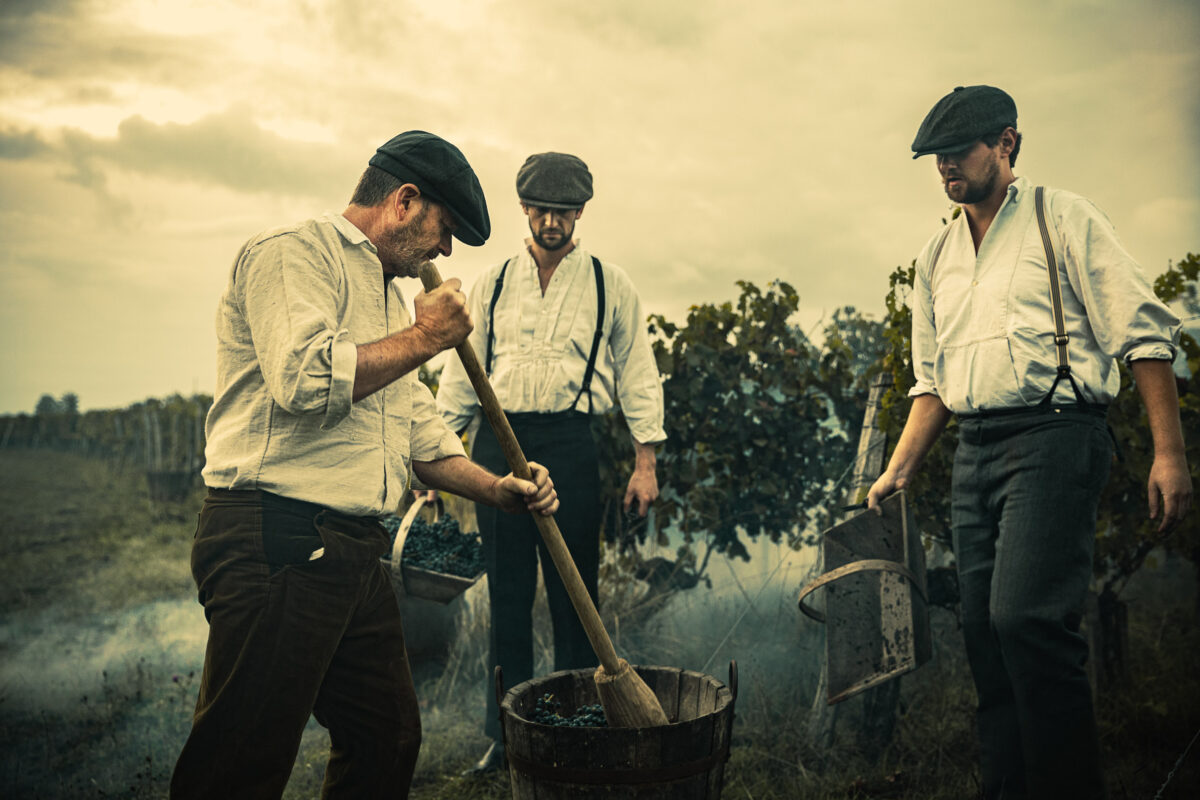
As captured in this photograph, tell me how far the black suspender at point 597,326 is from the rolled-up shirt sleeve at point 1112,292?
1873 millimetres

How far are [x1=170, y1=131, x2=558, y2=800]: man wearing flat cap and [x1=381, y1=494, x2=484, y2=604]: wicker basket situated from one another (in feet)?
4.65

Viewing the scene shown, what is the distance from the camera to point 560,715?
2617 mm

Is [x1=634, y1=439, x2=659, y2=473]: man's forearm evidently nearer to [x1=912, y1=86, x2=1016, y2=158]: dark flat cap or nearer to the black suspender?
the black suspender

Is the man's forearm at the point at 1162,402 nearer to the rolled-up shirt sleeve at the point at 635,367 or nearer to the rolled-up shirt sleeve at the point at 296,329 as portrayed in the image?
the rolled-up shirt sleeve at the point at 635,367

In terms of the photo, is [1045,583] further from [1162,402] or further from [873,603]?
[873,603]

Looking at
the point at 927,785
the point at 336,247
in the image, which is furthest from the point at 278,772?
the point at 927,785

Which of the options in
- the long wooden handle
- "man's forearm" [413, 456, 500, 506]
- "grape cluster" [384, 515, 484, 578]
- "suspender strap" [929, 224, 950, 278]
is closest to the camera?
the long wooden handle

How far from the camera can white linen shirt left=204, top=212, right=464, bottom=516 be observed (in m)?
1.91

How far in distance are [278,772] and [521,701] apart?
70 cm

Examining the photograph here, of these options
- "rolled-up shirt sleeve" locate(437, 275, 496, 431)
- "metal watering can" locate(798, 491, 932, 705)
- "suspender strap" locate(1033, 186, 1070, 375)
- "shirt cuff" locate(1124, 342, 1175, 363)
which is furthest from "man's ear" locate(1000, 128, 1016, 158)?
"rolled-up shirt sleeve" locate(437, 275, 496, 431)

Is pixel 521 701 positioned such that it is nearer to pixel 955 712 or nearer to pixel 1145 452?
pixel 955 712

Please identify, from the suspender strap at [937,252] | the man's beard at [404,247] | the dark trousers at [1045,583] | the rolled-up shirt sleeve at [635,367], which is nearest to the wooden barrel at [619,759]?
the dark trousers at [1045,583]

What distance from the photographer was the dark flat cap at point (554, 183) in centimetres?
371

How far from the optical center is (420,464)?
269cm
